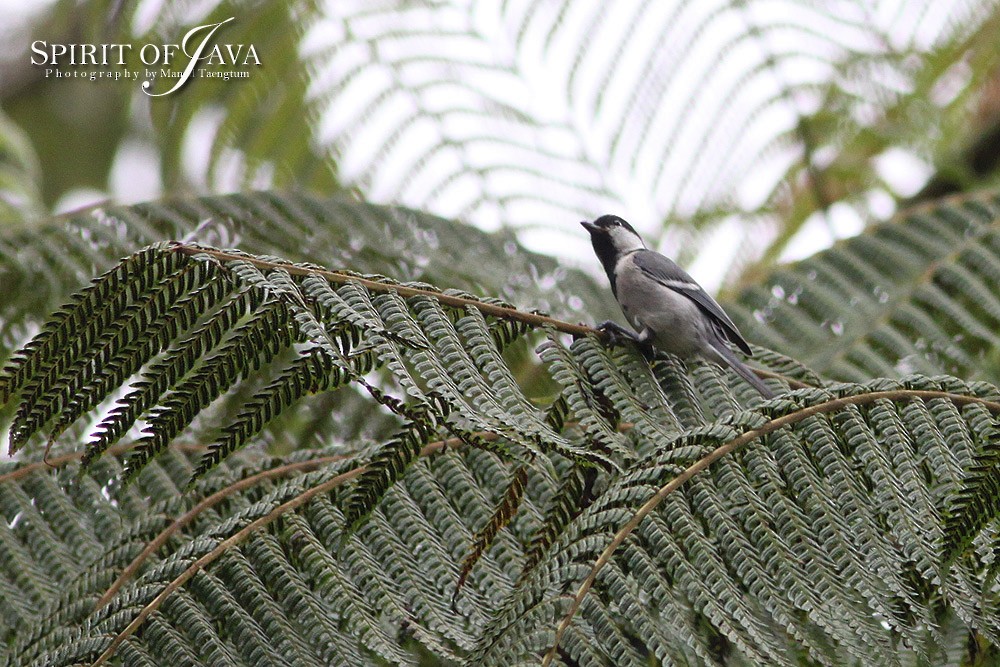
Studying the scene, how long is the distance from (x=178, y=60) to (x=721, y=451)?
300 cm

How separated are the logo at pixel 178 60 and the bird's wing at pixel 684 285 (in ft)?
6.48

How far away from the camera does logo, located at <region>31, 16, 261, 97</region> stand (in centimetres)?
371

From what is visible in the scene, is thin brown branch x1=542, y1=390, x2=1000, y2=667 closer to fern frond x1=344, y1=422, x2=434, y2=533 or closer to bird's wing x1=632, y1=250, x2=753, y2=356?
fern frond x1=344, y1=422, x2=434, y2=533

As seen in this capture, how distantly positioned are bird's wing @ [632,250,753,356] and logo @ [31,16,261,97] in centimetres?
197

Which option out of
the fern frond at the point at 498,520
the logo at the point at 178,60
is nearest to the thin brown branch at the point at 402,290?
the fern frond at the point at 498,520

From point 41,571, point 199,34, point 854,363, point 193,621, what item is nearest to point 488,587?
point 193,621

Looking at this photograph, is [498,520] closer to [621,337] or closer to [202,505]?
[621,337]

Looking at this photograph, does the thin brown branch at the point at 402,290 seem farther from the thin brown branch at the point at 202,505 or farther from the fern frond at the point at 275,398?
the thin brown branch at the point at 202,505

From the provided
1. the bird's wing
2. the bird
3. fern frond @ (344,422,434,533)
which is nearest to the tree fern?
fern frond @ (344,422,434,533)

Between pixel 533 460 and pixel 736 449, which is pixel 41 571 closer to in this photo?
pixel 533 460

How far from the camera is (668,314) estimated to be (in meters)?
2.19

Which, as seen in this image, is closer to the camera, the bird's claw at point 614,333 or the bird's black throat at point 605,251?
the bird's claw at point 614,333

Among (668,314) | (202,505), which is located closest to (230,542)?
(202,505)

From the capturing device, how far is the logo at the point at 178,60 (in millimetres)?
3713
